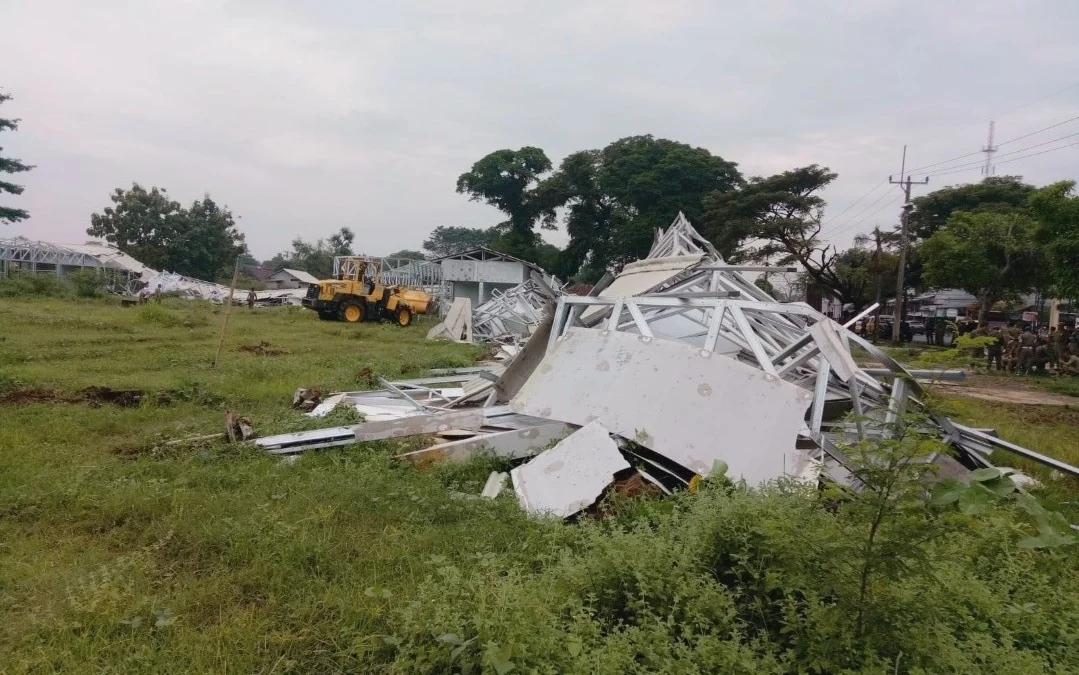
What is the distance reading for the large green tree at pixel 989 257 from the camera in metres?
18.9

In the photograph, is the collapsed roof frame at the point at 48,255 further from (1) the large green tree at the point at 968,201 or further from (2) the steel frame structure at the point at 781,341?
(1) the large green tree at the point at 968,201

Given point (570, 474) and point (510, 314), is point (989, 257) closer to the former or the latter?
point (510, 314)

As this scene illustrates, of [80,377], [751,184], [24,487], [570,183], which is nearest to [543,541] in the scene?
[24,487]

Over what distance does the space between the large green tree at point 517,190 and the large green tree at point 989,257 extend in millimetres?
25747

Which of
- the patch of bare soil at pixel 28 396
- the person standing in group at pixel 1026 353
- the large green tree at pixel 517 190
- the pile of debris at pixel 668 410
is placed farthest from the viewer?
the large green tree at pixel 517 190

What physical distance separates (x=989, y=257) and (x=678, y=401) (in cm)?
2063

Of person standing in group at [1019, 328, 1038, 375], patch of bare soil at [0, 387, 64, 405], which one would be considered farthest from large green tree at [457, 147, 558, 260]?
patch of bare soil at [0, 387, 64, 405]

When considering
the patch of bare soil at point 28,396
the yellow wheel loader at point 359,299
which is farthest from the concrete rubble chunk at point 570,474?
the yellow wheel loader at point 359,299

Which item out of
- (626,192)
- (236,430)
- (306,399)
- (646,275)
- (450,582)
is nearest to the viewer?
(450,582)

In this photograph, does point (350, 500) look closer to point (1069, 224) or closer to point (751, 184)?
point (1069, 224)

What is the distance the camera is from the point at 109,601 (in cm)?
274

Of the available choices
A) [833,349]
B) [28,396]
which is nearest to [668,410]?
[833,349]

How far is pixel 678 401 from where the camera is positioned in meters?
4.45

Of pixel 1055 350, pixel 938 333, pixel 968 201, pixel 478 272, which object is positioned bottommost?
pixel 1055 350
